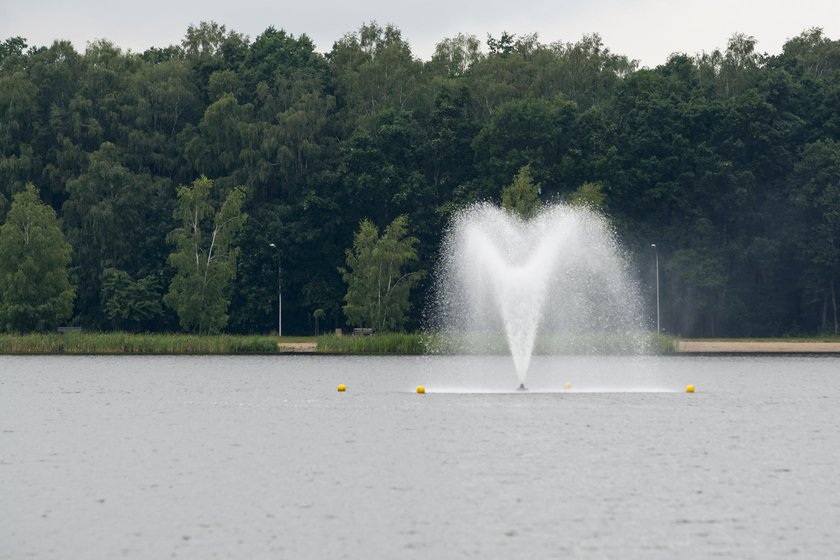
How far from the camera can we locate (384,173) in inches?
5581

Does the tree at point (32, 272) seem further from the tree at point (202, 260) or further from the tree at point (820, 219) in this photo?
the tree at point (820, 219)

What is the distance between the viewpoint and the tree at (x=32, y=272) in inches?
4508

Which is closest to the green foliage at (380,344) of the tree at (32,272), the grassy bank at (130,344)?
the grassy bank at (130,344)

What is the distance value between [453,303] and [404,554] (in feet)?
356

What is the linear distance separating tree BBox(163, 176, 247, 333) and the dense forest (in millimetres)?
4512

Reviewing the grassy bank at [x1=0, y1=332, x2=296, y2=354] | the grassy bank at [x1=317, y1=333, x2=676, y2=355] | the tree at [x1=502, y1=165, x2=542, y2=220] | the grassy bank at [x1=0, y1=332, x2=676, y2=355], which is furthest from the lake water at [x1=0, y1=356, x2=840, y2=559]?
the tree at [x1=502, y1=165, x2=542, y2=220]

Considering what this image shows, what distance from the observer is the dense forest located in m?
140

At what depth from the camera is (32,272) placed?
11669 centimetres

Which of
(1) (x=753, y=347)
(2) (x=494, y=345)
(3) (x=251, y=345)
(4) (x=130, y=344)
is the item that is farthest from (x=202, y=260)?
(1) (x=753, y=347)

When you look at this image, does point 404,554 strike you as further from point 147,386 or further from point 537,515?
point 147,386

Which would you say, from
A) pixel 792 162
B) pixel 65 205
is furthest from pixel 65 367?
pixel 792 162

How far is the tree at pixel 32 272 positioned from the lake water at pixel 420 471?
133 ft

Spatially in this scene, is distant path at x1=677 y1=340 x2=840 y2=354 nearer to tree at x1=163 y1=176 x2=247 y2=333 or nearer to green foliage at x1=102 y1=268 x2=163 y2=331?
tree at x1=163 y1=176 x2=247 y2=333

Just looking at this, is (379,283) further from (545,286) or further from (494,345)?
(545,286)
